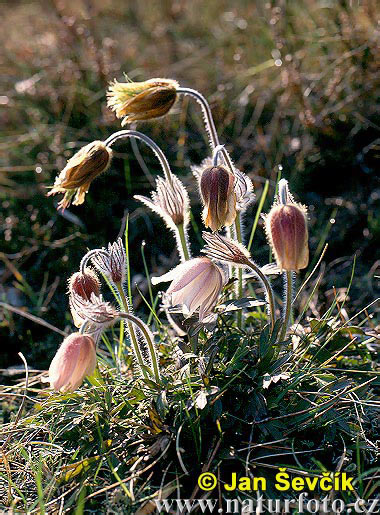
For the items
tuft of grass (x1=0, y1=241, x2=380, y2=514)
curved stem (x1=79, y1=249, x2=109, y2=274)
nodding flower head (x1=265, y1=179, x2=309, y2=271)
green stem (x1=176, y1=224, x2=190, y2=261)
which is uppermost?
nodding flower head (x1=265, y1=179, x2=309, y2=271)

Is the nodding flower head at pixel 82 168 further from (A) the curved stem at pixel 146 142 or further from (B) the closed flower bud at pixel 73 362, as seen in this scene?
(B) the closed flower bud at pixel 73 362

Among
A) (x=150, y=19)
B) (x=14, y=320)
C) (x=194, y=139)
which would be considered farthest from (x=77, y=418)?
(x=150, y=19)

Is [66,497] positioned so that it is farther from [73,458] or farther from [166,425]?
[166,425]

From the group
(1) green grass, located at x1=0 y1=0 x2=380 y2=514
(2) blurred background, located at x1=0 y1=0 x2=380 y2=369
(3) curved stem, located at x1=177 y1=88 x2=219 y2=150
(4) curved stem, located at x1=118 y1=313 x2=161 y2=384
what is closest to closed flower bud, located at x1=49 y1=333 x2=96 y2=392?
(4) curved stem, located at x1=118 y1=313 x2=161 y2=384

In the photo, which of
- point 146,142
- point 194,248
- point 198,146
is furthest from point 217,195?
point 198,146

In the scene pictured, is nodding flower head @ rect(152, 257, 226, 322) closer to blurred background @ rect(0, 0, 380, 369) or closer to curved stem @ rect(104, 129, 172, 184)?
curved stem @ rect(104, 129, 172, 184)

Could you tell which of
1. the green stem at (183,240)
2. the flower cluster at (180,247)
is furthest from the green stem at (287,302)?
the green stem at (183,240)
